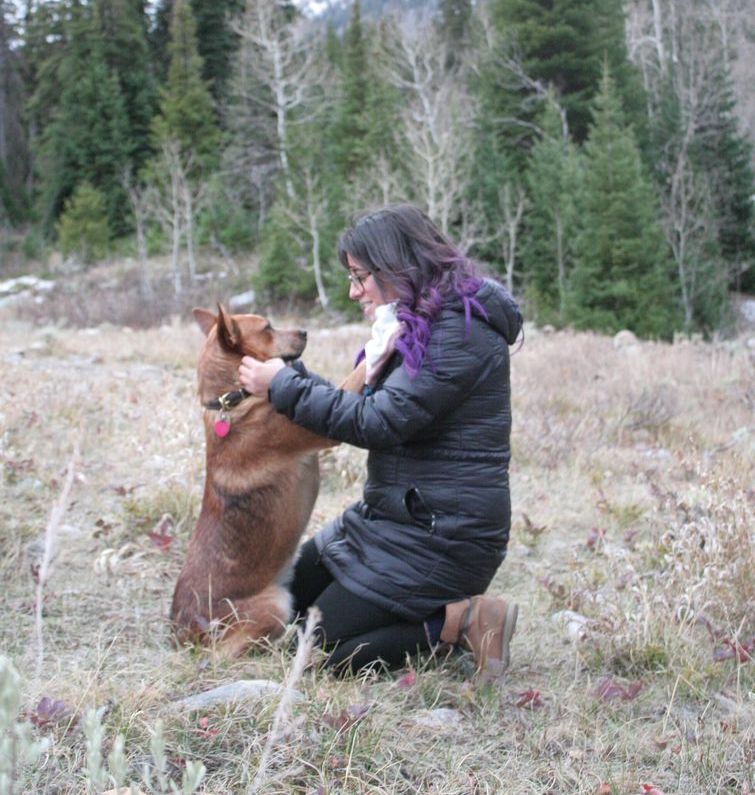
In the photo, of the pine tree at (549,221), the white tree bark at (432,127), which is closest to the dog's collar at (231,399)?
the white tree bark at (432,127)

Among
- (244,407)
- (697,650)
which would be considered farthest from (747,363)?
(244,407)

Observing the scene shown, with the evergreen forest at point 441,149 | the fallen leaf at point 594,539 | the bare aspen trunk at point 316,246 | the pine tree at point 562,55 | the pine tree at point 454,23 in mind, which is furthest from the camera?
the pine tree at point 454,23

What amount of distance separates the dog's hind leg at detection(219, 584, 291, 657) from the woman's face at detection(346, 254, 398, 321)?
1.20m

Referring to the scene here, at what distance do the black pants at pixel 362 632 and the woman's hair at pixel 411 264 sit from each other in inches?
40.0

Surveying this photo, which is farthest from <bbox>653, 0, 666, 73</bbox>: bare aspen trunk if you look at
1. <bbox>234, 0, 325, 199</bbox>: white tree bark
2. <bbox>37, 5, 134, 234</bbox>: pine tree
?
<bbox>37, 5, 134, 234</bbox>: pine tree

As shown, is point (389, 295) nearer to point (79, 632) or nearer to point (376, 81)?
point (79, 632)

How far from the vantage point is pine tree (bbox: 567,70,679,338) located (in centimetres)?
2381

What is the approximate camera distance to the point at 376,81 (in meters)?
33.6

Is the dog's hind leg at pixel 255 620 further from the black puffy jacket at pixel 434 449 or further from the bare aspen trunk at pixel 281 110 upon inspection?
the bare aspen trunk at pixel 281 110

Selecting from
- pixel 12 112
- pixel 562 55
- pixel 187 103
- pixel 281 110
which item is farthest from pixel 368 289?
pixel 12 112

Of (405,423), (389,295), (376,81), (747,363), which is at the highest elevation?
(376,81)

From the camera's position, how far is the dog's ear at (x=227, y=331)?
3414 mm

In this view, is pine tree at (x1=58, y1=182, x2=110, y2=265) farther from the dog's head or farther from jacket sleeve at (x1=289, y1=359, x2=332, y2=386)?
jacket sleeve at (x1=289, y1=359, x2=332, y2=386)

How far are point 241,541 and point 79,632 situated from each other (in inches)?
37.9
